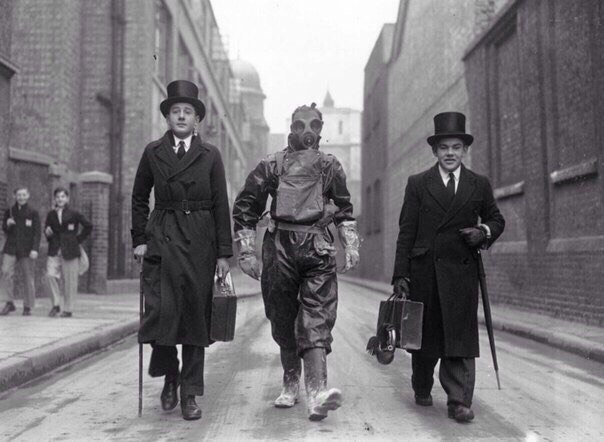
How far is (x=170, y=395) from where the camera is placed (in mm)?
4535

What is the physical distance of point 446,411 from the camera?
15.0ft

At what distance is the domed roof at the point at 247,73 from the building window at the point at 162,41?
53.9 metres

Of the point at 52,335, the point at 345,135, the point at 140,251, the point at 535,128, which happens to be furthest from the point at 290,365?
the point at 345,135

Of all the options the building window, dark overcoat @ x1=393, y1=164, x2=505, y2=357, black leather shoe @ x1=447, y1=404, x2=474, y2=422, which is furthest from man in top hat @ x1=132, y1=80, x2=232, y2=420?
the building window

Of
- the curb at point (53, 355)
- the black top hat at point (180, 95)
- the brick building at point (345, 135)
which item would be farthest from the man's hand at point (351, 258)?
the brick building at point (345, 135)

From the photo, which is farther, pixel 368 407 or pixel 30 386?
pixel 30 386

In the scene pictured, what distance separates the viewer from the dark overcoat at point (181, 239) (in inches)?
170

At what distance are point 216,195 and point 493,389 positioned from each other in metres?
2.56

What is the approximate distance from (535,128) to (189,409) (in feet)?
29.9

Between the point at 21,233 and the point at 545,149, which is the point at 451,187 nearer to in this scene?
the point at 21,233

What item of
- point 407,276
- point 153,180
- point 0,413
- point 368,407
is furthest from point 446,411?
point 0,413

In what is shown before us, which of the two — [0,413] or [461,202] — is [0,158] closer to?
[0,413]

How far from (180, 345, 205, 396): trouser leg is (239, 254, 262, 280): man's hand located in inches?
22.3

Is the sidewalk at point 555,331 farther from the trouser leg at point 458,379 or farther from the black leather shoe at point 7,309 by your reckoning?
the black leather shoe at point 7,309
